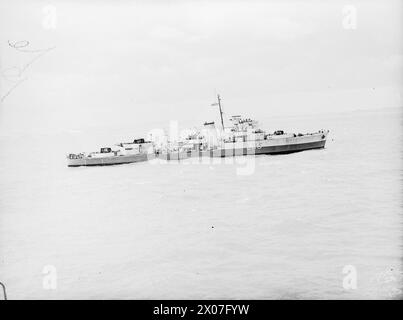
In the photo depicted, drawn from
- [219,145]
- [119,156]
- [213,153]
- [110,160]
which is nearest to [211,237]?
[213,153]

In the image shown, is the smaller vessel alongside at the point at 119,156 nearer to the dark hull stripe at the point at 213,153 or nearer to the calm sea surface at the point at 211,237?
the dark hull stripe at the point at 213,153

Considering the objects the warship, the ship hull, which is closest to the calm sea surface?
the warship

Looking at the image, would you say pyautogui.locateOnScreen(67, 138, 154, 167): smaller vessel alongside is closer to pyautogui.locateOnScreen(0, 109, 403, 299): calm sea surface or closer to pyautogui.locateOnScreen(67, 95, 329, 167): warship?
pyautogui.locateOnScreen(67, 95, 329, 167): warship

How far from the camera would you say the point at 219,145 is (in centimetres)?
6122

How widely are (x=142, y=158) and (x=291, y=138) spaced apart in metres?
22.6

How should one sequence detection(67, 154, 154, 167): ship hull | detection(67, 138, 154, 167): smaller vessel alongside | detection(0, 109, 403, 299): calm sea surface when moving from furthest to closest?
1. detection(67, 138, 154, 167): smaller vessel alongside
2. detection(67, 154, 154, 167): ship hull
3. detection(0, 109, 403, 299): calm sea surface

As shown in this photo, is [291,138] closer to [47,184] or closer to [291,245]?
[47,184]

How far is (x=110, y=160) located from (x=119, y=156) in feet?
5.04

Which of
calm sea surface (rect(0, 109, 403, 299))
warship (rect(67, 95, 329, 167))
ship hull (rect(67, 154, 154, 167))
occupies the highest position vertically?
warship (rect(67, 95, 329, 167))

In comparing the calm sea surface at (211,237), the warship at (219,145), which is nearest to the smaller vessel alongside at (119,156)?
the warship at (219,145)

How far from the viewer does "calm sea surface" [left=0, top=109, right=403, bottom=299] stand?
14977mm

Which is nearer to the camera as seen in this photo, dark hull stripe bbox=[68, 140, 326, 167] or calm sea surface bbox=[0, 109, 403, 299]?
calm sea surface bbox=[0, 109, 403, 299]

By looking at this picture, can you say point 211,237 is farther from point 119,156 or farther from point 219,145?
point 119,156
